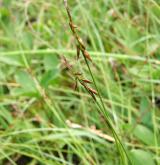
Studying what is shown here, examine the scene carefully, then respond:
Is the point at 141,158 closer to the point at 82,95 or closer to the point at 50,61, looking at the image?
the point at 82,95

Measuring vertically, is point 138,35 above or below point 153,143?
above

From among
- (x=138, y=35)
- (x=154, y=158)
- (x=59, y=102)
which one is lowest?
(x=154, y=158)

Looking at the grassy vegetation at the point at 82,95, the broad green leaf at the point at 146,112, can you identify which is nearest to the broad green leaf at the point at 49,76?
the grassy vegetation at the point at 82,95

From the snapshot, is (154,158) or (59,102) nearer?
(154,158)

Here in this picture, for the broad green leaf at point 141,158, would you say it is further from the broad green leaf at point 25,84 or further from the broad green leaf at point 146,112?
the broad green leaf at point 25,84

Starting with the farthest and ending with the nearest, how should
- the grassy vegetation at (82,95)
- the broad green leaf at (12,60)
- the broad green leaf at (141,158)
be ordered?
1. the broad green leaf at (12,60)
2. the grassy vegetation at (82,95)
3. the broad green leaf at (141,158)

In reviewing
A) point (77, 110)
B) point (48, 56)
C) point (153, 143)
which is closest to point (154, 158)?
point (153, 143)

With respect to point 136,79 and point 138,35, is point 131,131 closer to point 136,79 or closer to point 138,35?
point 136,79
